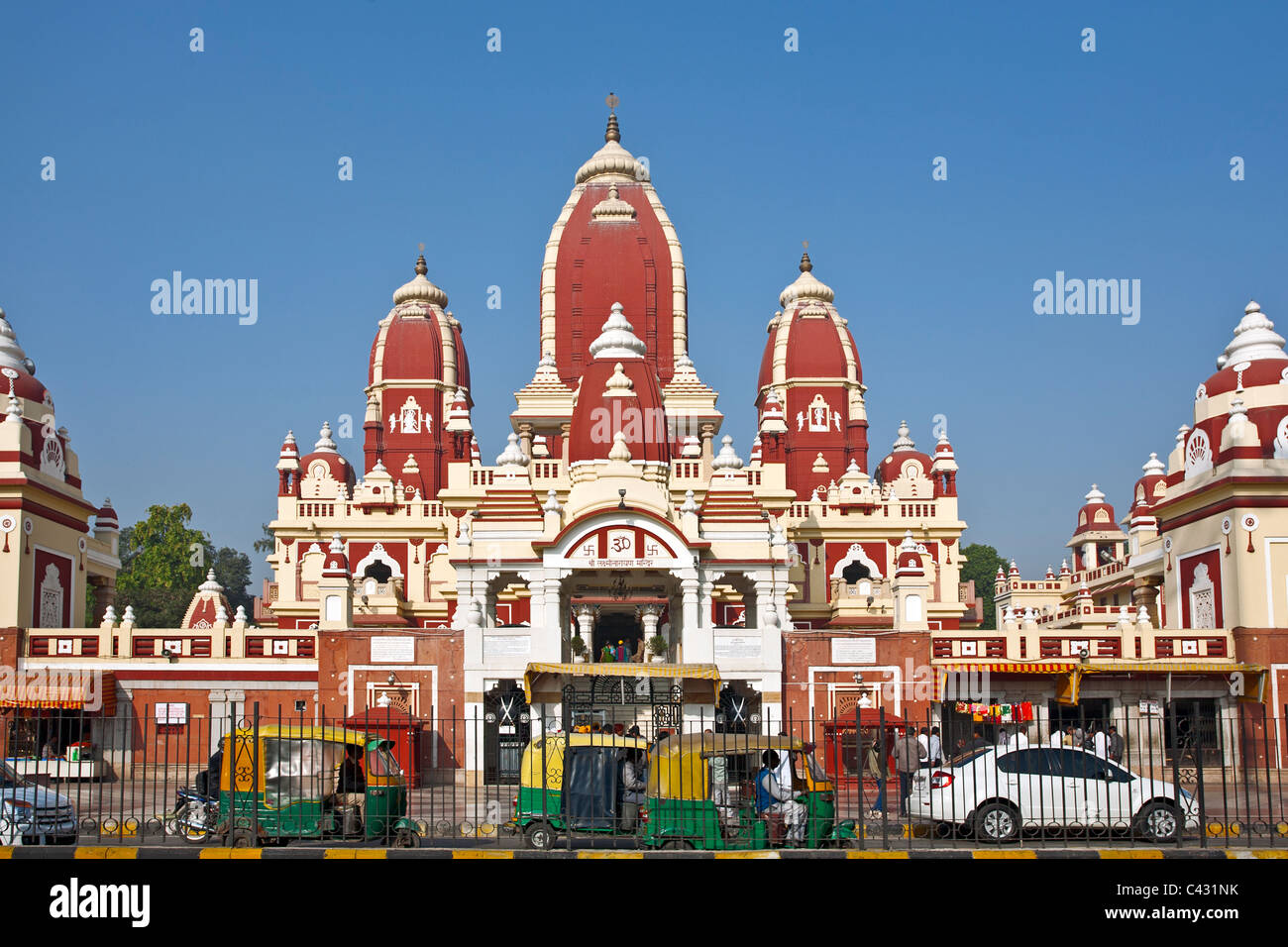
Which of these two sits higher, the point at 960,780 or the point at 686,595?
the point at 686,595

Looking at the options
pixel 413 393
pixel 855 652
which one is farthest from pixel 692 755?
pixel 413 393

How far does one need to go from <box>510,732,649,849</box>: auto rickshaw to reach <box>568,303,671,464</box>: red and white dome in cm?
1777

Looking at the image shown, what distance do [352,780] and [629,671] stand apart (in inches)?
373

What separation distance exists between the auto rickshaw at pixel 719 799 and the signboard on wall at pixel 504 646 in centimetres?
1266

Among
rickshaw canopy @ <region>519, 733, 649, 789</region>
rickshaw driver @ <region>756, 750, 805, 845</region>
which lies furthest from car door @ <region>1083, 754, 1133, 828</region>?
rickshaw canopy @ <region>519, 733, 649, 789</region>

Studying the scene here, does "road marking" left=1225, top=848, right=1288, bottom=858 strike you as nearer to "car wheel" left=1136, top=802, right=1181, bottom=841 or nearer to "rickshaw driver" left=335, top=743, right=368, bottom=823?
"car wheel" left=1136, top=802, right=1181, bottom=841

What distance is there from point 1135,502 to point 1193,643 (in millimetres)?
20842

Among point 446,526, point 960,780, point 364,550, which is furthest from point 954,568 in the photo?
point 960,780

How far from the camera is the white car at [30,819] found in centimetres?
1540

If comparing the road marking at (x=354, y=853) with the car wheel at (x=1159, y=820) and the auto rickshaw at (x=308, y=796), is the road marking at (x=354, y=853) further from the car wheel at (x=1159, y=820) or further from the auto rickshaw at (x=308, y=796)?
the car wheel at (x=1159, y=820)

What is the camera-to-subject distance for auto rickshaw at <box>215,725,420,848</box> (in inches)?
637

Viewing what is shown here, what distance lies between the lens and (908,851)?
548 inches

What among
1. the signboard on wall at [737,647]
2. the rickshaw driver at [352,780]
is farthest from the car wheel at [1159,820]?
the signboard on wall at [737,647]
